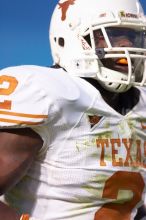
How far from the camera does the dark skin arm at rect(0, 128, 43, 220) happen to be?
151 cm

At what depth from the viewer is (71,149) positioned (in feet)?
5.33

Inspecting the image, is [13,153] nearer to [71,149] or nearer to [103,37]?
[71,149]

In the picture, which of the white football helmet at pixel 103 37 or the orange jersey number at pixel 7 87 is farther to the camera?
the white football helmet at pixel 103 37

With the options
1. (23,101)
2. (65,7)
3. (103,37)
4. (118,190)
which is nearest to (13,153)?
(23,101)

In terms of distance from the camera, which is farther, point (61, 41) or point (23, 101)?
point (61, 41)

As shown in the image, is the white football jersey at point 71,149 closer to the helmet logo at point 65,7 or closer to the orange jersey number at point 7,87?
the orange jersey number at point 7,87

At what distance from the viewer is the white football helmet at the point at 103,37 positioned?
70.9 inches

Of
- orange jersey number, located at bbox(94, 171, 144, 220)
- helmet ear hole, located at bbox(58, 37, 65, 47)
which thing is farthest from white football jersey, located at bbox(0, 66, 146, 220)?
helmet ear hole, located at bbox(58, 37, 65, 47)

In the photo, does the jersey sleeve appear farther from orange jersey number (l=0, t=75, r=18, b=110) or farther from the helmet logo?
the helmet logo

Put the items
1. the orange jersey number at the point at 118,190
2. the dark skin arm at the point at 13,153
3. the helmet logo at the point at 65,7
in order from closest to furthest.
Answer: the dark skin arm at the point at 13,153 → the orange jersey number at the point at 118,190 → the helmet logo at the point at 65,7

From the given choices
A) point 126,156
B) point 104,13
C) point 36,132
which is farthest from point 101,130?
point 104,13

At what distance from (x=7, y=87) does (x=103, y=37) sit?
0.50 meters

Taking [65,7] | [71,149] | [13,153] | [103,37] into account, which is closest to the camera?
[13,153]

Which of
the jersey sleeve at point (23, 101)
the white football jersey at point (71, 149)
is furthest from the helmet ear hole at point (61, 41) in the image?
the jersey sleeve at point (23, 101)
